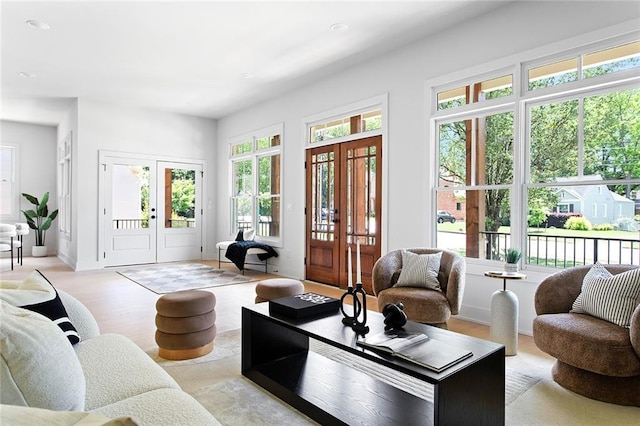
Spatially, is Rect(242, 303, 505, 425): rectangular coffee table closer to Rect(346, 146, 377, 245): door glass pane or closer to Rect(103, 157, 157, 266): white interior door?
Rect(346, 146, 377, 245): door glass pane

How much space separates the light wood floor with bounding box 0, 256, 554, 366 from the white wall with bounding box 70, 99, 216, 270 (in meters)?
0.72

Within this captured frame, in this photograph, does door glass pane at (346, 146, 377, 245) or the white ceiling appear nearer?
the white ceiling

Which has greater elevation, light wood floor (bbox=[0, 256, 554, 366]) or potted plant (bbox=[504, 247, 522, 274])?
potted plant (bbox=[504, 247, 522, 274])

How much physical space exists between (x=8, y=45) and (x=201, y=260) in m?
4.98

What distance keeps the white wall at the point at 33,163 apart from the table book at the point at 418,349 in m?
9.99

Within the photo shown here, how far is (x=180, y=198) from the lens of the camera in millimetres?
8234

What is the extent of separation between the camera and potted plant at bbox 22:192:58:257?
8.62 meters

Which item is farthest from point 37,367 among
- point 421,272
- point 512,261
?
point 512,261

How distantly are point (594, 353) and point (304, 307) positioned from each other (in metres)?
1.70

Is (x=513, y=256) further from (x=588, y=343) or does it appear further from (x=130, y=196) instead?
(x=130, y=196)

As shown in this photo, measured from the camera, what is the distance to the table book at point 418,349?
1662mm

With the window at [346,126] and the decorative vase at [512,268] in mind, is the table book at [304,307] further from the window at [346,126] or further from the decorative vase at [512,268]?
the window at [346,126]

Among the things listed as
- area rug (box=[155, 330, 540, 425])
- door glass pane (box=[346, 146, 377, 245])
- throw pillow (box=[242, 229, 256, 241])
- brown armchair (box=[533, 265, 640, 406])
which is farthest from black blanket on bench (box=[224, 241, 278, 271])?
brown armchair (box=[533, 265, 640, 406])

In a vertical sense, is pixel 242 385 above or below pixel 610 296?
below
